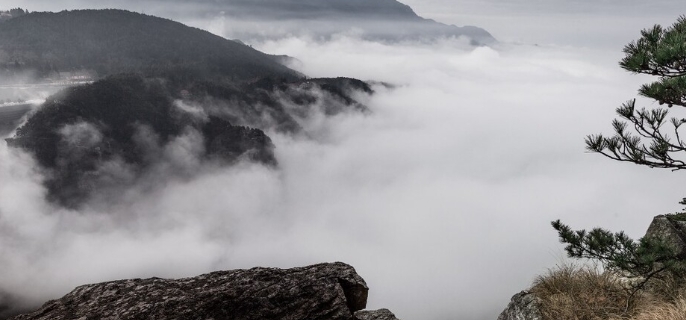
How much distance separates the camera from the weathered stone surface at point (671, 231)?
12.6 metres

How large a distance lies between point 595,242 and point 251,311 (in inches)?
364

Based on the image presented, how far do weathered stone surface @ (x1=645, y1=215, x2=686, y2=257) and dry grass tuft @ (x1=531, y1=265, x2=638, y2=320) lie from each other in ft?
7.19

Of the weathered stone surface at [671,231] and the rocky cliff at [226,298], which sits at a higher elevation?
the weathered stone surface at [671,231]

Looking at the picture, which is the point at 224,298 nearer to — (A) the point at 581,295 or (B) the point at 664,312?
(A) the point at 581,295

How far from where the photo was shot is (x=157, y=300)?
27.2 ft

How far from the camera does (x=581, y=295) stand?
11.0 m

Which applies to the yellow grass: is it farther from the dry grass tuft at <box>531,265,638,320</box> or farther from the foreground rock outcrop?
the foreground rock outcrop

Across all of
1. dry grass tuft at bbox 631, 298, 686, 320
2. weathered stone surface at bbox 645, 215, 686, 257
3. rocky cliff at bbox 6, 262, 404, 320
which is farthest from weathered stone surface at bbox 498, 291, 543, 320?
rocky cliff at bbox 6, 262, 404, 320

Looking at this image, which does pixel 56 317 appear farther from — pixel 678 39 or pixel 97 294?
pixel 678 39

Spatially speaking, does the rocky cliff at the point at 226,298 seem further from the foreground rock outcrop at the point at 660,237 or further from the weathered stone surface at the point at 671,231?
the weathered stone surface at the point at 671,231

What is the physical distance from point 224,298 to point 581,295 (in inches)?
357

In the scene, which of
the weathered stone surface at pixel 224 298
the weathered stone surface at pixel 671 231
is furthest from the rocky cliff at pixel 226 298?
the weathered stone surface at pixel 671 231

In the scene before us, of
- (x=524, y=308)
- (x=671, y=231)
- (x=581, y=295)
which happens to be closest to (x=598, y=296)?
(x=581, y=295)

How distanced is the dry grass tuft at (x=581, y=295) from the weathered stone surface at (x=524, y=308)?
190mm
